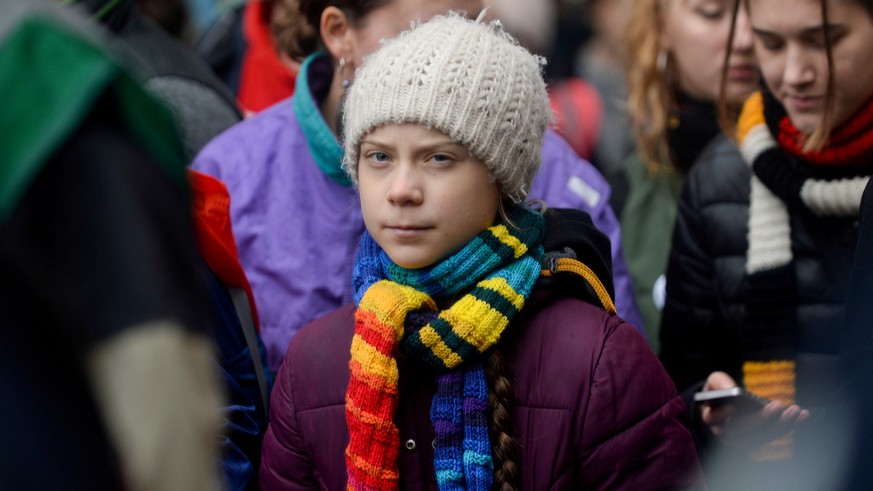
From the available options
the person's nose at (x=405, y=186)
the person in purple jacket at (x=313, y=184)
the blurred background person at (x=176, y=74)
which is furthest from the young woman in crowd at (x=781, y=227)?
the blurred background person at (x=176, y=74)

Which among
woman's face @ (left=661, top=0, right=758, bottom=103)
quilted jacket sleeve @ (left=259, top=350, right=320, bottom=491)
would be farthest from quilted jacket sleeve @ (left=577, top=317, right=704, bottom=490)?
woman's face @ (left=661, top=0, right=758, bottom=103)

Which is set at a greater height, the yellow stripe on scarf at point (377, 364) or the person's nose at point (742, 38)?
the person's nose at point (742, 38)

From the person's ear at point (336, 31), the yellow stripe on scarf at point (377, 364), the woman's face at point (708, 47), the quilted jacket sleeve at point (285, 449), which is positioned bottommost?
the quilted jacket sleeve at point (285, 449)

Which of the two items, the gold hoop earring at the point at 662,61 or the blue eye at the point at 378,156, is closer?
the blue eye at the point at 378,156

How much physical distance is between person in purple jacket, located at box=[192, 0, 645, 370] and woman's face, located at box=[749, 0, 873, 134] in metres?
0.63

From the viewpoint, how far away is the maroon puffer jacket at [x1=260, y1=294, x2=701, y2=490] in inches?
89.1

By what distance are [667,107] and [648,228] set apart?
0.43m

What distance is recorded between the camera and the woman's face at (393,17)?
2.94 metres

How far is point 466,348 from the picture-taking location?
2258mm

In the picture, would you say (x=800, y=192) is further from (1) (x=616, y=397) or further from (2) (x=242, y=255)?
(2) (x=242, y=255)

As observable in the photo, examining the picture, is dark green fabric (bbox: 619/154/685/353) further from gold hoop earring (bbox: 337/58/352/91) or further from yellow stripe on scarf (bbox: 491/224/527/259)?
yellow stripe on scarf (bbox: 491/224/527/259)

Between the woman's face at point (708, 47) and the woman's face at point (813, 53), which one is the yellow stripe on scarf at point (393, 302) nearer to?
the woman's face at point (813, 53)

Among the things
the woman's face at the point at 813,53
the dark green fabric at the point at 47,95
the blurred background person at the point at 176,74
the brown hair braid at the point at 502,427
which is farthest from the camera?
the blurred background person at the point at 176,74

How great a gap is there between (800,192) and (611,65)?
3289 mm
